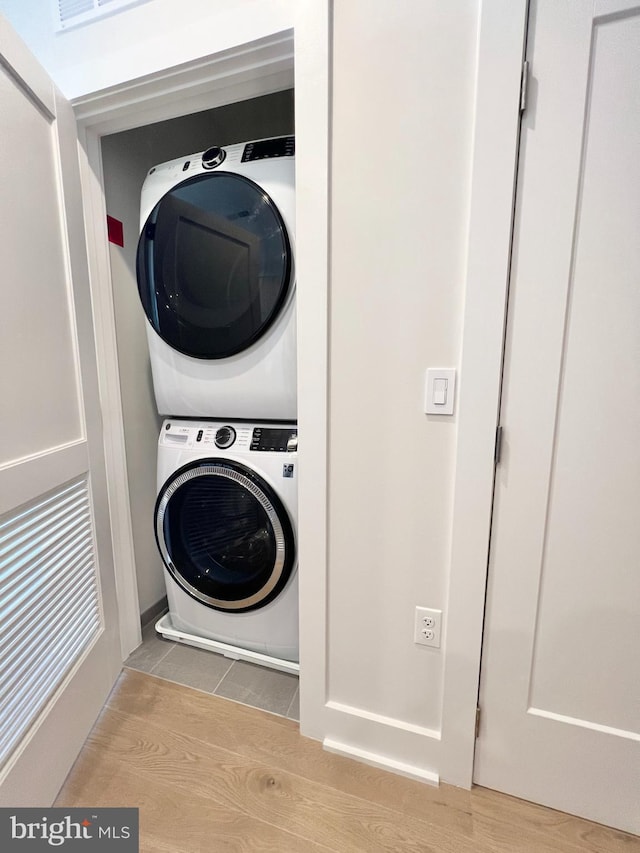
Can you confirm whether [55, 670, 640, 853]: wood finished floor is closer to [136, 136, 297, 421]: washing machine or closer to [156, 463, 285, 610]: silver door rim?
[156, 463, 285, 610]: silver door rim

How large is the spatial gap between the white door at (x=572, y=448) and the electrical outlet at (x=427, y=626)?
129 mm

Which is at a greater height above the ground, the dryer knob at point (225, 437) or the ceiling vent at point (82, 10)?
the ceiling vent at point (82, 10)

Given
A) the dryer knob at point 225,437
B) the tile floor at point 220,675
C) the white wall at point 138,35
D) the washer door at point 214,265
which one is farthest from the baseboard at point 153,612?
the white wall at point 138,35

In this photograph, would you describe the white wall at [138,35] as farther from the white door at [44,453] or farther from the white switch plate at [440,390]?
the white switch plate at [440,390]

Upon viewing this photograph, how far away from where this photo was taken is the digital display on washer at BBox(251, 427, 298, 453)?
4.26 feet

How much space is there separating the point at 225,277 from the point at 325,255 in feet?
1.49

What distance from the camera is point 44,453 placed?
1000 millimetres

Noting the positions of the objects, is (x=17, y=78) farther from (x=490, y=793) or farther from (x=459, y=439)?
(x=490, y=793)

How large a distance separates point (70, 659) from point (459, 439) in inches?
50.8

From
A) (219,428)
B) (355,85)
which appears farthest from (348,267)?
(219,428)

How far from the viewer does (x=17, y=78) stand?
918 mm

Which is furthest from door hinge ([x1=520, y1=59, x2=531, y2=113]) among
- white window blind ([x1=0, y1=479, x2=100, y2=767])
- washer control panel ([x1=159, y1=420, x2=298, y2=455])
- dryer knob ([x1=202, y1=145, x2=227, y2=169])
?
white window blind ([x1=0, y1=479, x2=100, y2=767])

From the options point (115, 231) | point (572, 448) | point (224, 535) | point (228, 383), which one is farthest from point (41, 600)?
point (572, 448)

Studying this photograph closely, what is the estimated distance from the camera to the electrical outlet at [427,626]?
1018 millimetres
